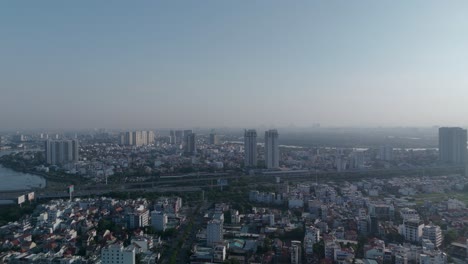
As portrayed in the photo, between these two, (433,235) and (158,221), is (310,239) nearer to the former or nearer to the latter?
(433,235)

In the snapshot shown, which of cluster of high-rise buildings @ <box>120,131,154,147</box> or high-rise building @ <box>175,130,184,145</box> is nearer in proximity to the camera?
cluster of high-rise buildings @ <box>120,131,154,147</box>

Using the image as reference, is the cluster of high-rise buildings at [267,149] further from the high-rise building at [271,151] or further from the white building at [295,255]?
the white building at [295,255]

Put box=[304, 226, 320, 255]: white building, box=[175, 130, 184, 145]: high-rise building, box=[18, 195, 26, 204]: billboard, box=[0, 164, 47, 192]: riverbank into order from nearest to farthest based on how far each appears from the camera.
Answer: box=[304, 226, 320, 255]: white building → box=[18, 195, 26, 204]: billboard → box=[0, 164, 47, 192]: riverbank → box=[175, 130, 184, 145]: high-rise building

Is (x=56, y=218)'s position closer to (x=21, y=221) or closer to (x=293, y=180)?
(x=21, y=221)

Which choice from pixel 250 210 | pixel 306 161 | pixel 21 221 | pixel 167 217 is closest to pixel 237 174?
pixel 306 161

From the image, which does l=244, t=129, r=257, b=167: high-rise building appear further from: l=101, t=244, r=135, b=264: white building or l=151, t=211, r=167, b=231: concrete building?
l=101, t=244, r=135, b=264: white building

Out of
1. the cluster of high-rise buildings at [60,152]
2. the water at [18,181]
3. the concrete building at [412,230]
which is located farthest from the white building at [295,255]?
the cluster of high-rise buildings at [60,152]

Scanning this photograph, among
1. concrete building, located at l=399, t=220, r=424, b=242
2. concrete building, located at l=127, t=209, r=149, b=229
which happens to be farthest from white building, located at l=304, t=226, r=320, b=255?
concrete building, located at l=127, t=209, r=149, b=229
